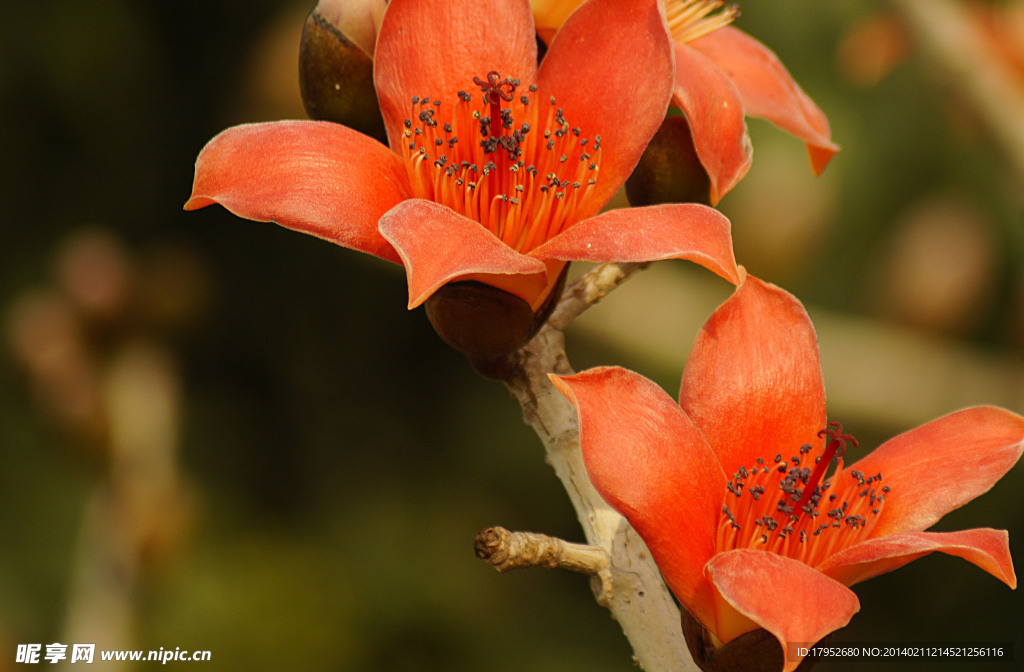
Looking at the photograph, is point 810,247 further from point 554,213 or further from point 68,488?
point 68,488

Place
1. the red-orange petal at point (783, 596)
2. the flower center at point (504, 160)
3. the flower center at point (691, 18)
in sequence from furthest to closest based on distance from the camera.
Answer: the flower center at point (691, 18)
the flower center at point (504, 160)
the red-orange petal at point (783, 596)

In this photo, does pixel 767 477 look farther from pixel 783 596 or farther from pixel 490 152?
pixel 490 152

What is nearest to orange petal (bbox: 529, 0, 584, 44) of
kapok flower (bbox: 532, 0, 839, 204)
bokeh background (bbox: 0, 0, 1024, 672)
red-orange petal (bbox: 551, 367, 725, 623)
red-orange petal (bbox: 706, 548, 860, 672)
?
kapok flower (bbox: 532, 0, 839, 204)

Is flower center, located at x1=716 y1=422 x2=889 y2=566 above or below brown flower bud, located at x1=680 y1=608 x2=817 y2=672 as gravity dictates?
above

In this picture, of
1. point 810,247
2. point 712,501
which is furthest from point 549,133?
point 810,247

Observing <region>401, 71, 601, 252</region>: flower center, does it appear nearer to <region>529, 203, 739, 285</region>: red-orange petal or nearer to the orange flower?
the orange flower

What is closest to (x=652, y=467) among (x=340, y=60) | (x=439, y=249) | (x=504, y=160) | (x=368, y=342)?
(x=439, y=249)

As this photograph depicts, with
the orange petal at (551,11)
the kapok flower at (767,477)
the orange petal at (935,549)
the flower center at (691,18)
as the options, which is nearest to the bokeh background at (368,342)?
the flower center at (691,18)

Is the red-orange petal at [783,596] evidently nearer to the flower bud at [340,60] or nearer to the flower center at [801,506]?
the flower center at [801,506]

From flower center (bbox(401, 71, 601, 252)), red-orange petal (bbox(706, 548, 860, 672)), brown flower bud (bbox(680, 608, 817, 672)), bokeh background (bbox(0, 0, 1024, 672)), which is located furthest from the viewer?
bokeh background (bbox(0, 0, 1024, 672))
